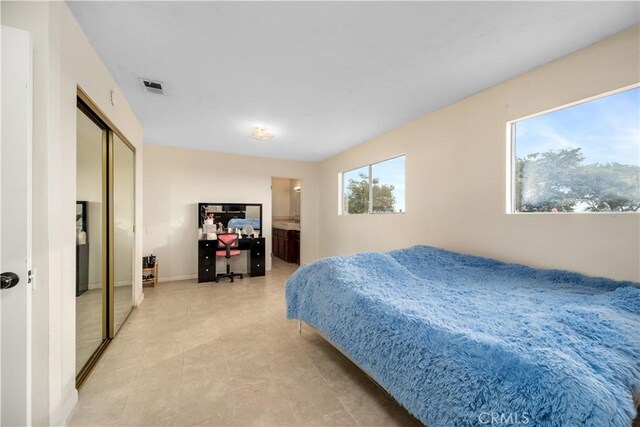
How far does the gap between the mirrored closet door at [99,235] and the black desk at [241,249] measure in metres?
1.59

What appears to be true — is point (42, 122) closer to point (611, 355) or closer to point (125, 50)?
point (125, 50)

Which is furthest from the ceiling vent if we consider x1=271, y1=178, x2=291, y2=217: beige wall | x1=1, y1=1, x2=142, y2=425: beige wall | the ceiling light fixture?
x1=271, y1=178, x2=291, y2=217: beige wall

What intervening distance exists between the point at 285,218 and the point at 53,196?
6620 mm

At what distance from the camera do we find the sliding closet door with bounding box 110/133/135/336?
2605mm

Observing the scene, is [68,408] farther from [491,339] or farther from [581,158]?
[581,158]

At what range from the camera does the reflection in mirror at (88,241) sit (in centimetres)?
189

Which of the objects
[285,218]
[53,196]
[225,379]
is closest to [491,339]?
[225,379]

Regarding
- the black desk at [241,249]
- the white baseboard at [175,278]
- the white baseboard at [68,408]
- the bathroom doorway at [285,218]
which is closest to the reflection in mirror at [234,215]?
the black desk at [241,249]

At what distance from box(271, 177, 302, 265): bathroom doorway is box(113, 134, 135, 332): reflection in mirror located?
12.0ft

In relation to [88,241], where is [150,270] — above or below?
below

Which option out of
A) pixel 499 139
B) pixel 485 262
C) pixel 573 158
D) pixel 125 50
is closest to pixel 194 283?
pixel 125 50

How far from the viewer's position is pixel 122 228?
2.91 metres

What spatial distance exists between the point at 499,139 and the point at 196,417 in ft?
11.0

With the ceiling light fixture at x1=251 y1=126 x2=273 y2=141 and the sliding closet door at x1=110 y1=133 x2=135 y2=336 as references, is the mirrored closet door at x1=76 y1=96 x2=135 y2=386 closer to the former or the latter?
the sliding closet door at x1=110 y1=133 x2=135 y2=336
